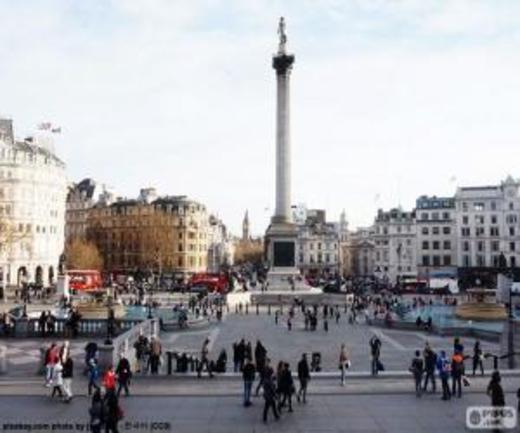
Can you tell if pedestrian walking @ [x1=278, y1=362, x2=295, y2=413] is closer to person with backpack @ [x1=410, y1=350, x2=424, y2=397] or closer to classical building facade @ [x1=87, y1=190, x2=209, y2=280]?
person with backpack @ [x1=410, y1=350, x2=424, y2=397]

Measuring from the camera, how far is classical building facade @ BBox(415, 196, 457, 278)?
130 m

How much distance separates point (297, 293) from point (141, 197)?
87.6 metres

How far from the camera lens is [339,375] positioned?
2777cm

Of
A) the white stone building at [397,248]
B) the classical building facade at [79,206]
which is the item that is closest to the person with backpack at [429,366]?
the white stone building at [397,248]

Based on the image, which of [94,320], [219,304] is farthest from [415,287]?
[94,320]

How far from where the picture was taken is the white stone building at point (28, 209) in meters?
104

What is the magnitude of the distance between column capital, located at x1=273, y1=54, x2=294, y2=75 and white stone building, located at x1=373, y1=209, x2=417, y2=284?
5812cm

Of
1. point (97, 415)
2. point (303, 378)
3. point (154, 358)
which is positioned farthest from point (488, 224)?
point (97, 415)

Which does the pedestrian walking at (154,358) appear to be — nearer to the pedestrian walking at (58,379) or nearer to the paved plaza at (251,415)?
the paved plaza at (251,415)

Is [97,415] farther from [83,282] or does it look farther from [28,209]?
[28,209]

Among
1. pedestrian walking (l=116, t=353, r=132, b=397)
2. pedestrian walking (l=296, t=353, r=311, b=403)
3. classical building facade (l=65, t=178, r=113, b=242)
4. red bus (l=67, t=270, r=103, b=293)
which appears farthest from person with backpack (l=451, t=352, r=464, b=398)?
classical building facade (l=65, t=178, r=113, b=242)

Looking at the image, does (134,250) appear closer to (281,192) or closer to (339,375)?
(281,192)

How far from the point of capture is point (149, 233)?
14175 centimetres

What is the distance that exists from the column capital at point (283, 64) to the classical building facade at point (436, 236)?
52428 mm
